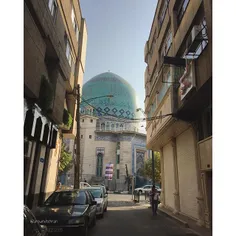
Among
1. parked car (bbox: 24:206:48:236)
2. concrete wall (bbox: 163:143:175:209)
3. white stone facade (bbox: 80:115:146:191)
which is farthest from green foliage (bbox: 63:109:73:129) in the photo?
white stone facade (bbox: 80:115:146:191)

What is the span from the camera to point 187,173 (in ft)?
38.6

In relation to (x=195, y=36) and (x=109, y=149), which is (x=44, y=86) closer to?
(x=195, y=36)

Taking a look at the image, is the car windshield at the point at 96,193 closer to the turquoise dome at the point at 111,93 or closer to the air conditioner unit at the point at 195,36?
the air conditioner unit at the point at 195,36

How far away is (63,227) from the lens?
5.93 m

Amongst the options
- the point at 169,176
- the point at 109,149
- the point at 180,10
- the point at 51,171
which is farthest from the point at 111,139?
the point at 180,10

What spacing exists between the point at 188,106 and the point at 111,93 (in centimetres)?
4506

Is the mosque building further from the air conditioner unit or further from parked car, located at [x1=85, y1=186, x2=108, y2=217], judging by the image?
the air conditioner unit

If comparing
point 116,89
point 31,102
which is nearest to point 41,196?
point 31,102

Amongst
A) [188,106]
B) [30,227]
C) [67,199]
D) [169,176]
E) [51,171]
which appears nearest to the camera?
[30,227]

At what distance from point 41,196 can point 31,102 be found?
6.25 meters

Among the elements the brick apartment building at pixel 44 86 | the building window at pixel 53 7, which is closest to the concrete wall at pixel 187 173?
the brick apartment building at pixel 44 86

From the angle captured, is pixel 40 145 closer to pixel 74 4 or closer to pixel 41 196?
pixel 41 196

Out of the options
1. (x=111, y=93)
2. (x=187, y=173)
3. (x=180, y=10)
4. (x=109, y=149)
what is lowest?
(x=187, y=173)
